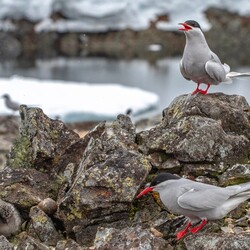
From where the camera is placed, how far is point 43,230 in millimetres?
5258

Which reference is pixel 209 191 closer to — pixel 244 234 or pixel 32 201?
pixel 244 234

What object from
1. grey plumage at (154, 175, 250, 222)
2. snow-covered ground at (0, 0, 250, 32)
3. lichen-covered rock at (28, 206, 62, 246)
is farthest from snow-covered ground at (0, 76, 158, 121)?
snow-covered ground at (0, 0, 250, 32)

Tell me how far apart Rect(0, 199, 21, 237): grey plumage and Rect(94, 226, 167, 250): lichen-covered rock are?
0.91 meters

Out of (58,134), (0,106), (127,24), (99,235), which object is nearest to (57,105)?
(0,106)

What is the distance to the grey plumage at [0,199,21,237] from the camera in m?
5.39

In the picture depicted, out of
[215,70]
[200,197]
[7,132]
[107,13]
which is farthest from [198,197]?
[107,13]

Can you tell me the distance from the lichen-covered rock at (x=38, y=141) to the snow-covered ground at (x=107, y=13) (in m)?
46.4

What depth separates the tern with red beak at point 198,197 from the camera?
4.65 meters

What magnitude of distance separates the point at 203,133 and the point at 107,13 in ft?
159

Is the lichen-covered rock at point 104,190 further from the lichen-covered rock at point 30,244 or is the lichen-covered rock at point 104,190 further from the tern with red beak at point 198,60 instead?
the tern with red beak at point 198,60

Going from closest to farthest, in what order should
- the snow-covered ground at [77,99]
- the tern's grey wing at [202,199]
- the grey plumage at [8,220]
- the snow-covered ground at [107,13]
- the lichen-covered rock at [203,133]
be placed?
1. the tern's grey wing at [202,199]
2. the grey plumage at [8,220]
3. the lichen-covered rock at [203,133]
4. the snow-covered ground at [77,99]
5. the snow-covered ground at [107,13]

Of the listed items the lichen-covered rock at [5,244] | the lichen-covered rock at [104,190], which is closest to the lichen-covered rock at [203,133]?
the lichen-covered rock at [104,190]

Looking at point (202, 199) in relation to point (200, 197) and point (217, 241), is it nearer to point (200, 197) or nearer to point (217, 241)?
point (200, 197)

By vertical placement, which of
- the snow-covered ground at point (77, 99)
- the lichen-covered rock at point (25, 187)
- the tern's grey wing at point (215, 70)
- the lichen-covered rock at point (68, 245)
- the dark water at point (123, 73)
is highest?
the tern's grey wing at point (215, 70)
